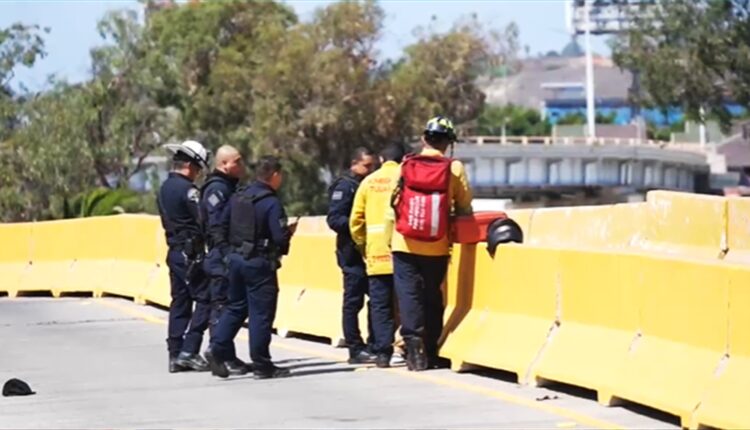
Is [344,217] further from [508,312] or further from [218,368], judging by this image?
[508,312]

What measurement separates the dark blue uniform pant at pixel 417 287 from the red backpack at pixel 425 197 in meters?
0.23

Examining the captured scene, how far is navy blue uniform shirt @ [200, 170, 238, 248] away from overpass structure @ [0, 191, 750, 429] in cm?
106

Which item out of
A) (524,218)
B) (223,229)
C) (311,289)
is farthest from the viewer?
(524,218)

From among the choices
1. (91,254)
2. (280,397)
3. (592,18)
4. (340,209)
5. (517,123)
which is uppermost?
(592,18)

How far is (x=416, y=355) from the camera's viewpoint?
13.2 metres

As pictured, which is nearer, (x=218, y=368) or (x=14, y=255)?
(x=218, y=368)

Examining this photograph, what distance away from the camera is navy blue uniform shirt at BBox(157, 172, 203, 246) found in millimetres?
13477

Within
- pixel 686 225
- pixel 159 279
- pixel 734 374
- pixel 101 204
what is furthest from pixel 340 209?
pixel 101 204

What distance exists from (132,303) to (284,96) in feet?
151

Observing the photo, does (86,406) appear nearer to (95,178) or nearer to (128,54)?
(95,178)

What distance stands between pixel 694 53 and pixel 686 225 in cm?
3938

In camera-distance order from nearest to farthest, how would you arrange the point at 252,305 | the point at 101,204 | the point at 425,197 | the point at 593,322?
the point at 593,322 < the point at 425,197 < the point at 252,305 < the point at 101,204

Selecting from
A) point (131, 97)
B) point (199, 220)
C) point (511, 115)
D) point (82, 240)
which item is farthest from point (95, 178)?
point (511, 115)

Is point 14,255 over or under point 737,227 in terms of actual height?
under
